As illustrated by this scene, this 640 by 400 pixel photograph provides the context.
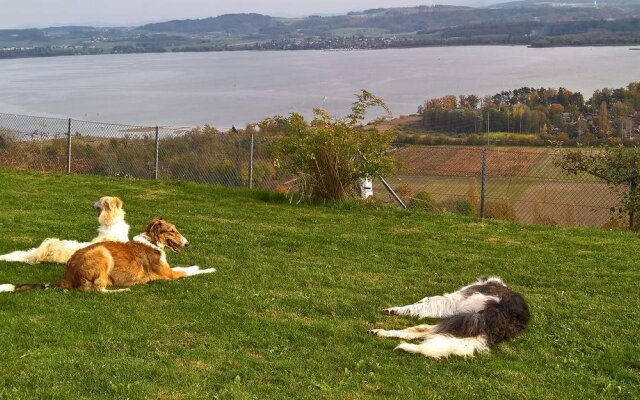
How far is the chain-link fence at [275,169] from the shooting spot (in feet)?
47.1

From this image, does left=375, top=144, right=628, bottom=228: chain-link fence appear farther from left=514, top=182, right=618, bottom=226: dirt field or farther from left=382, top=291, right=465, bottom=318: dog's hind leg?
left=382, top=291, right=465, bottom=318: dog's hind leg

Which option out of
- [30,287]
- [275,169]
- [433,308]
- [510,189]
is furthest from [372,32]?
[30,287]

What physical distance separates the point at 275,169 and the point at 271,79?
209ft

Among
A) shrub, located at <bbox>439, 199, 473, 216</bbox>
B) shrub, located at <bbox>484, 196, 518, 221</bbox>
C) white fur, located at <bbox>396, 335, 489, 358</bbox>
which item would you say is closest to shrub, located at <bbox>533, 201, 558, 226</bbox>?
shrub, located at <bbox>484, 196, 518, 221</bbox>

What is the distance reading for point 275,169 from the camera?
1529 centimetres

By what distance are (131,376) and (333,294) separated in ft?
9.75

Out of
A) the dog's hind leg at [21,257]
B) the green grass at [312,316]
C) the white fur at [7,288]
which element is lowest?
the green grass at [312,316]

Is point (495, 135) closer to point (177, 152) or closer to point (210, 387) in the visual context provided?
point (177, 152)

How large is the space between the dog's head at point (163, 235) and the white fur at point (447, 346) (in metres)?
3.64

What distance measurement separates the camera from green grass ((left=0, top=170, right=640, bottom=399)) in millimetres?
5051

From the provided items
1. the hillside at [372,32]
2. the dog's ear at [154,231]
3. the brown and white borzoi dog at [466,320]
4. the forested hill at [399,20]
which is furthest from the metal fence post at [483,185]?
the forested hill at [399,20]

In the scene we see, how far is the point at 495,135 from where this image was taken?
23.2m

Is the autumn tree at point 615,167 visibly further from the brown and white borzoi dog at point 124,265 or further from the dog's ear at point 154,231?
the dog's ear at point 154,231

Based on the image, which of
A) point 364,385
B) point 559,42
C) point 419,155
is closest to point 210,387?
point 364,385
